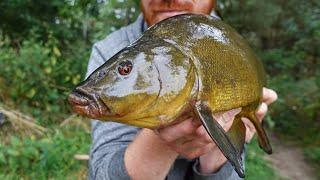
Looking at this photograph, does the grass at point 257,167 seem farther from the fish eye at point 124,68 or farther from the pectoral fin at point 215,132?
the fish eye at point 124,68

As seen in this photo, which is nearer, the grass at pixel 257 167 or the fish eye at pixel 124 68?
the fish eye at pixel 124 68

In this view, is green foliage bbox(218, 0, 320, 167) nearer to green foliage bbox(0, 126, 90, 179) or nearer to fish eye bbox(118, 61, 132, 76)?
green foliage bbox(0, 126, 90, 179)

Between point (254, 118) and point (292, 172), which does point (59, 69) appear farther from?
point (254, 118)

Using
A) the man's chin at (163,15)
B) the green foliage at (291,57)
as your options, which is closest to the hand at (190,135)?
the man's chin at (163,15)

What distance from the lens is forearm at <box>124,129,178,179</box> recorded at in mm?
1690

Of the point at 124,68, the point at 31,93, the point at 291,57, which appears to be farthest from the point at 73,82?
the point at 124,68

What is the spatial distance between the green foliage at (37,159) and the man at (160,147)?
6.03 feet

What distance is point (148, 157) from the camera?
1.73 meters

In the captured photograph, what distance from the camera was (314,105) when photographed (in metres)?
6.16

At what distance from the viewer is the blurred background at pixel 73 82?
432cm

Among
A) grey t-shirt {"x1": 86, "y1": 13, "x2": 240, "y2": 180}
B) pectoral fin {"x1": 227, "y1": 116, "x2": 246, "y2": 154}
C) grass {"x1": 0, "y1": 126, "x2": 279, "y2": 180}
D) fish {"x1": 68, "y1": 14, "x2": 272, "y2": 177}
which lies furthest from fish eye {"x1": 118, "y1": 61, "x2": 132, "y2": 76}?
grass {"x1": 0, "y1": 126, "x2": 279, "y2": 180}

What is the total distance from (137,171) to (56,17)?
15.1 ft

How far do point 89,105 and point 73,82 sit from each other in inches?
168

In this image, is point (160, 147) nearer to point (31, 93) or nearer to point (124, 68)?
point (124, 68)
